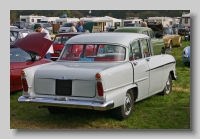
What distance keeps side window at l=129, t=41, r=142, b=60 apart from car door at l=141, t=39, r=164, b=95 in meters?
0.19

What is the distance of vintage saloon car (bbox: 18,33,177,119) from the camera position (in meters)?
5.32

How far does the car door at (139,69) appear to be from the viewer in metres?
6.15

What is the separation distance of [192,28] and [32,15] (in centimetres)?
4686

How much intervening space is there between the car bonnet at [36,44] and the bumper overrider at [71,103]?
2.30m

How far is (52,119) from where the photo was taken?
6156mm

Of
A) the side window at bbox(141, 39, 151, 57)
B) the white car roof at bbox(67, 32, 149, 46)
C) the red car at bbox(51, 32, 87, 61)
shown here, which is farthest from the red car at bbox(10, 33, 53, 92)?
the red car at bbox(51, 32, 87, 61)

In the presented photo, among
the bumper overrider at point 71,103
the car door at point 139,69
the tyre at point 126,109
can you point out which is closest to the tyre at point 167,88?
the car door at point 139,69

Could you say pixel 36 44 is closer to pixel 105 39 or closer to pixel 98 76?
pixel 105 39

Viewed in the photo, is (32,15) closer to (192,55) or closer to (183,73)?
(183,73)

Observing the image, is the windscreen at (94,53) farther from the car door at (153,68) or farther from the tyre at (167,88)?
the tyre at (167,88)

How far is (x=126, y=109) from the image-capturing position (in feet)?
19.5

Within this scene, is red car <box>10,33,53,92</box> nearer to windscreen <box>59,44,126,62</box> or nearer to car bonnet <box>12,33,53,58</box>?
car bonnet <box>12,33,53,58</box>

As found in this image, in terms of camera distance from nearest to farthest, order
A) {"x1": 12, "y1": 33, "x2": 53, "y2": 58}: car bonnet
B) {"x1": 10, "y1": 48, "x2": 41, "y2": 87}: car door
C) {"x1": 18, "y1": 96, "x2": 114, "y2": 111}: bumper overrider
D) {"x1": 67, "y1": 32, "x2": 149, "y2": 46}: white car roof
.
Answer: {"x1": 18, "y1": 96, "x2": 114, "y2": 111}: bumper overrider
{"x1": 67, "y1": 32, "x2": 149, "y2": 46}: white car roof
{"x1": 10, "y1": 48, "x2": 41, "y2": 87}: car door
{"x1": 12, "y1": 33, "x2": 53, "y2": 58}: car bonnet

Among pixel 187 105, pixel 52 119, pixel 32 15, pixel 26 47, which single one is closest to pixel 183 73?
pixel 187 105
